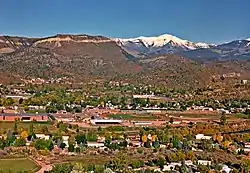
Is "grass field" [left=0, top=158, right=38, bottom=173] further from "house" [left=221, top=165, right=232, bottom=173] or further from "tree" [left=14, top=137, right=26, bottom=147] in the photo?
"house" [left=221, top=165, right=232, bottom=173]

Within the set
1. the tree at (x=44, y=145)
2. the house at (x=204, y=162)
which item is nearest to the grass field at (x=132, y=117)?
the tree at (x=44, y=145)

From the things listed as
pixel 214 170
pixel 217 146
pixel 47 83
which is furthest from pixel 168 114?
pixel 47 83

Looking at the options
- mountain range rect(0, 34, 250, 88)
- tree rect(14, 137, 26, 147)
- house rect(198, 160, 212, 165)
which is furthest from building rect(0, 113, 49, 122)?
mountain range rect(0, 34, 250, 88)

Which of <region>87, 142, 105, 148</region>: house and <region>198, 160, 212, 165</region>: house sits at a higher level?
<region>87, 142, 105, 148</region>: house

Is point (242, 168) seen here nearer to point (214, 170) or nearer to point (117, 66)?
point (214, 170)

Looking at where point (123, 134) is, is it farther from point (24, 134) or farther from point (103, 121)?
point (103, 121)

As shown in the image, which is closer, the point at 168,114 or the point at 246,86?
the point at 168,114

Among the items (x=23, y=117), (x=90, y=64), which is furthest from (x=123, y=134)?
(x=90, y=64)
